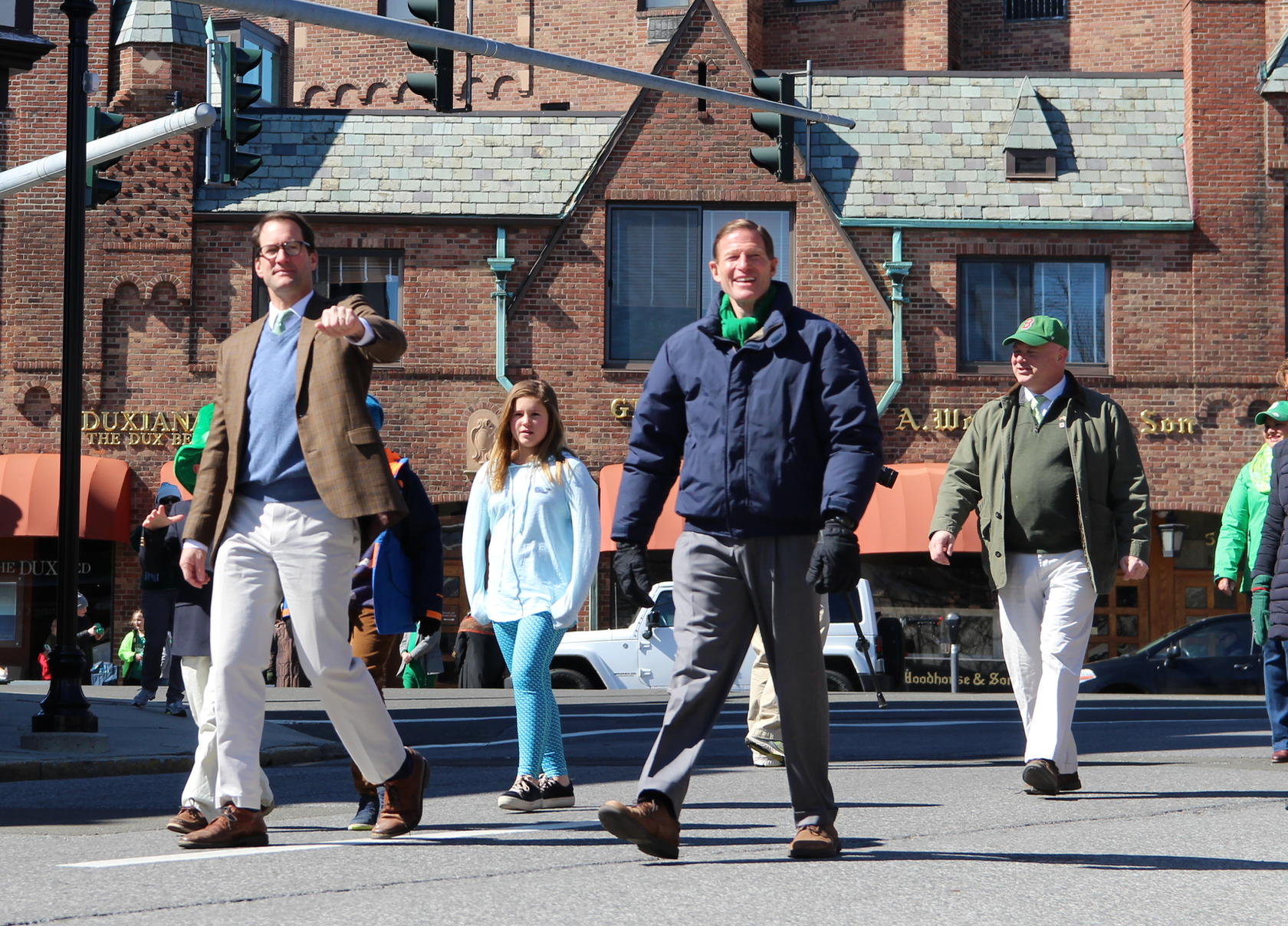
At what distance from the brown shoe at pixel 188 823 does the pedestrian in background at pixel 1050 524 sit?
3283mm

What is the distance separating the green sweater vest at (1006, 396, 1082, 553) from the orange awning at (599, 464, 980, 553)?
15.7 meters

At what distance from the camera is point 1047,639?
7285 mm

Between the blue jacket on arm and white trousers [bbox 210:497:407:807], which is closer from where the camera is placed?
the blue jacket on arm

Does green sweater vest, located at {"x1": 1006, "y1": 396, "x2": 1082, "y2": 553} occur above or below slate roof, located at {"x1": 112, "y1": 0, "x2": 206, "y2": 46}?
below

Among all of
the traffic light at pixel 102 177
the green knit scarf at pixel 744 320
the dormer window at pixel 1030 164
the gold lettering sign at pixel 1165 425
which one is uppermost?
the dormer window at pixel 1030 164

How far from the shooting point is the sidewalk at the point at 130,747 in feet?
29.7

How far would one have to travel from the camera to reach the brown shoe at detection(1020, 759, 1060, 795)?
7.17 meters

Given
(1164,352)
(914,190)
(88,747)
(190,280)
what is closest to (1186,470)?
(1164,352)

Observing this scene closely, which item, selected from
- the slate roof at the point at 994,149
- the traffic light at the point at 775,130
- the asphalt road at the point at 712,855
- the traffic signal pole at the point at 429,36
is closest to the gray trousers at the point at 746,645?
the asphalt road at the point at 712,855

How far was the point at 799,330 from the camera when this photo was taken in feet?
17.5

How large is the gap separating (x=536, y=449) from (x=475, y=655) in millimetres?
12177

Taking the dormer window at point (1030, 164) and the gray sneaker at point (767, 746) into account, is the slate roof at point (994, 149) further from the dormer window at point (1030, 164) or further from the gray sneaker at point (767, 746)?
the gray sneaker at point (767, 746)

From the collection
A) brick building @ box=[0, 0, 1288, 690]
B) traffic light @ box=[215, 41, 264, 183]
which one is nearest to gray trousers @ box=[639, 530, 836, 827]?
traffic light @ box=[215, 41, 264, 183]

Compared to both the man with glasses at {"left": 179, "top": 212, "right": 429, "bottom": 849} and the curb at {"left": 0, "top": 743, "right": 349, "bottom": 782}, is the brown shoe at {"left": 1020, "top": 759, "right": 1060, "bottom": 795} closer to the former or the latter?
the man with glasses at {"left": 179, "top": 212, "right": 429, "bottom": 849}
